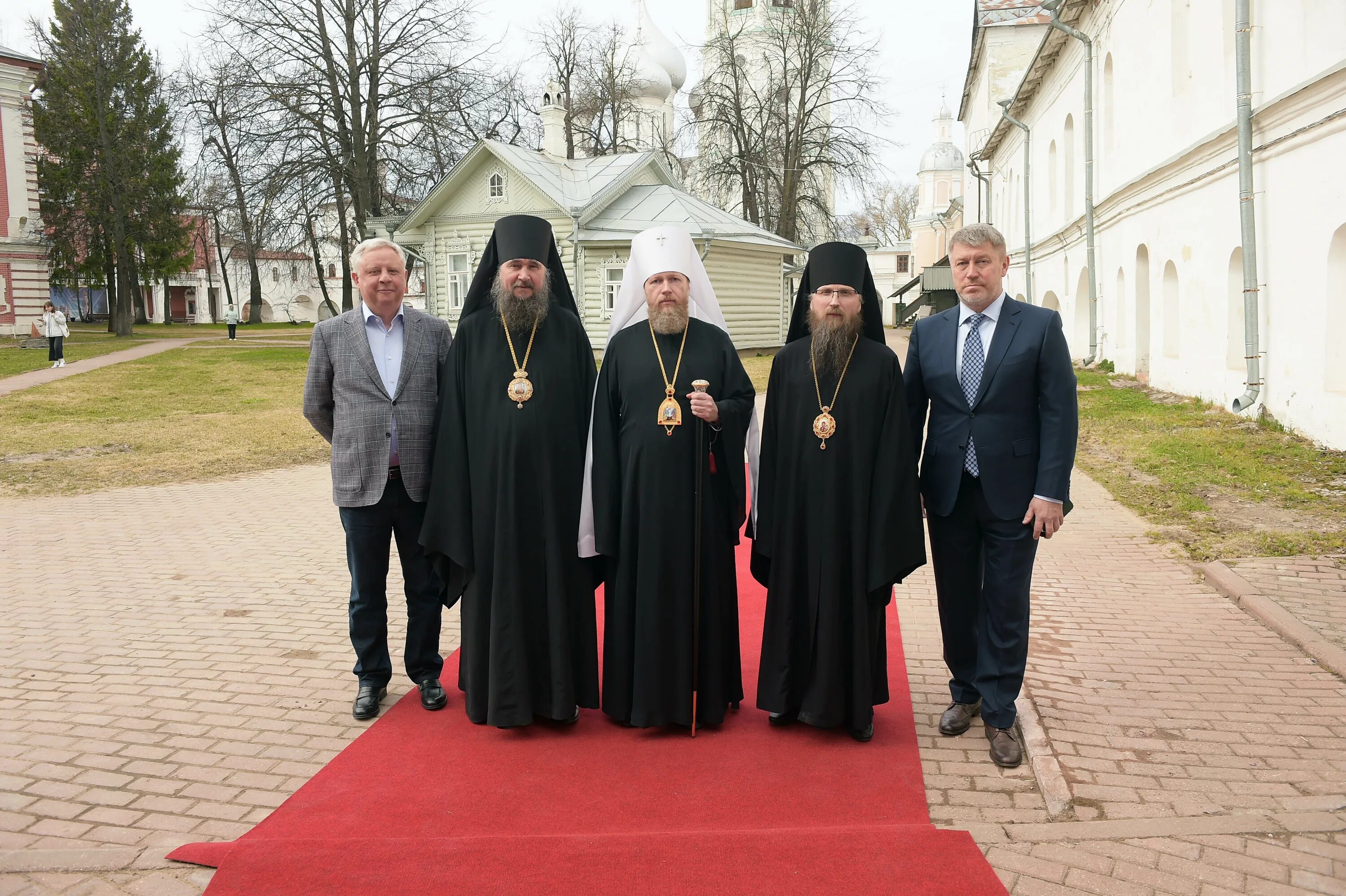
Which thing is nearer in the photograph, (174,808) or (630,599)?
(174,808)

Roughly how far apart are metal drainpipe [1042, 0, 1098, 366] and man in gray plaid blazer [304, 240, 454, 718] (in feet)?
61.6

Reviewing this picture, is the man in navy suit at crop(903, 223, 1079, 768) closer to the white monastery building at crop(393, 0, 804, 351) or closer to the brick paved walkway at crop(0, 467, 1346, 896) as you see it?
the brick paved walkway at crop(0, 467, 1346, 896)

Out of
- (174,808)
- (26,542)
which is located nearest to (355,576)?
(174,808)

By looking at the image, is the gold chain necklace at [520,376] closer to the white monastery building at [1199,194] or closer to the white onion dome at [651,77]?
the white monastery building at [1199,194]

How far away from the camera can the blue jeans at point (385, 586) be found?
472cm

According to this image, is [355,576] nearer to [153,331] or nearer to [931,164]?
[153,331]

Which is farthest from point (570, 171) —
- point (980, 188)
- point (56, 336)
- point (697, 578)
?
point (697, 578)

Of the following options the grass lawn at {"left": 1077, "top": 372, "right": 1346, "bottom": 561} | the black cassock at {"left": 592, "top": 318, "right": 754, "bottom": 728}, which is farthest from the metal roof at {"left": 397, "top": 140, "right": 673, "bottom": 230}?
the black cassock at {"left": 592, "top": 318, "right": 754, "bottom": 728}

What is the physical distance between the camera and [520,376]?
179 inches

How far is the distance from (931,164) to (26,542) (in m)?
66.7

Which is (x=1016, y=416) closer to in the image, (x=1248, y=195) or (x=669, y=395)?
(x=669, y=395)

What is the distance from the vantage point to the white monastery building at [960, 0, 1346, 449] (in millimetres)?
10359

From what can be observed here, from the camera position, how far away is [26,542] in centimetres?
858

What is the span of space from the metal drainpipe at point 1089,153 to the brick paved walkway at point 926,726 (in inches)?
583
